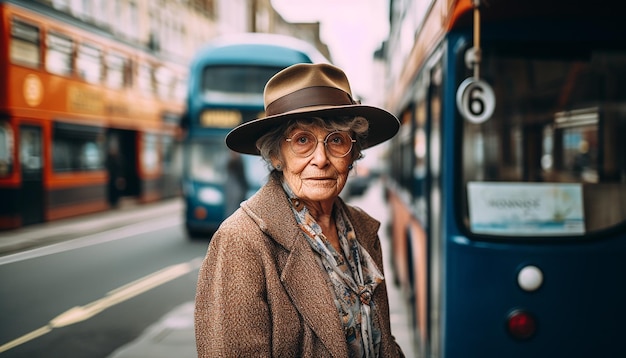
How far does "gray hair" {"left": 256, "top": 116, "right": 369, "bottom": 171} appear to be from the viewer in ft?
5.57

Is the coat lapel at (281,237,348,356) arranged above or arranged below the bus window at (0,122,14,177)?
below

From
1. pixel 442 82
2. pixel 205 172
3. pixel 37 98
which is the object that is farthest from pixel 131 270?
pixel 442 82

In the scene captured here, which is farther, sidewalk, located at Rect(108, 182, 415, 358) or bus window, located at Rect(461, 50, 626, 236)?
sidewalk, located at Rect(108, 182, 415, 358)

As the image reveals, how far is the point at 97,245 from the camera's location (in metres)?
9.02

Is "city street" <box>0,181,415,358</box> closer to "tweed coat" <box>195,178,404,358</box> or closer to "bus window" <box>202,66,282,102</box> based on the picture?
"tweed coat" <box>195,178,404,358</box>

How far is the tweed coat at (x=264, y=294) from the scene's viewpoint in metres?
1.40

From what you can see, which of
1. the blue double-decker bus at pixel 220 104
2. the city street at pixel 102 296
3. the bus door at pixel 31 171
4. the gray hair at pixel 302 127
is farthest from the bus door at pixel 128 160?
the gray hair at pixel 302 127

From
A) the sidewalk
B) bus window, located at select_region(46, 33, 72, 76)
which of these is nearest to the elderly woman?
the sidewalk

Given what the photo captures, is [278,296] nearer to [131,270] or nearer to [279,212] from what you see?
[279,212]

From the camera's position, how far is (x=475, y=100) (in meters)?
2.67

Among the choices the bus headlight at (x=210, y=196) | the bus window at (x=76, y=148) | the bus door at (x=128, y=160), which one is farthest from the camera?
the bus door at (x=128, y=160)

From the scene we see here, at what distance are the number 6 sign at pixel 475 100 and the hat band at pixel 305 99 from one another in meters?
1.17

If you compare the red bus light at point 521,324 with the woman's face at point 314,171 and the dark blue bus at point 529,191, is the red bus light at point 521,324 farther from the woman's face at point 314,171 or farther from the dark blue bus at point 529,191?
the woman's face at point 314,171

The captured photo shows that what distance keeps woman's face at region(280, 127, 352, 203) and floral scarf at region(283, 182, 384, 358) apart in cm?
5
